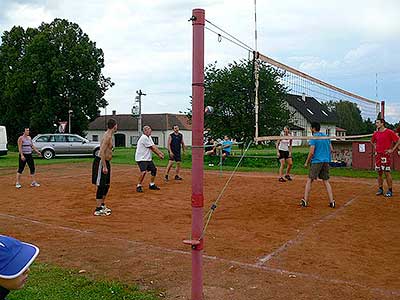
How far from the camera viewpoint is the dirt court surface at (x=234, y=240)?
5180 millimetres

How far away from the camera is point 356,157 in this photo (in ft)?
70.9

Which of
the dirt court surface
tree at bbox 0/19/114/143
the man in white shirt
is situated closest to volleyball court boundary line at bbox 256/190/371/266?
the dirt court surface

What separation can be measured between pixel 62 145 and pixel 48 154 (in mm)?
1100

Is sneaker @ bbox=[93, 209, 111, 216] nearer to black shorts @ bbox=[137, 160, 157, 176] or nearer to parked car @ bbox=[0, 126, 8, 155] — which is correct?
black shorts @ bbox=[137, 160, 157, 176]

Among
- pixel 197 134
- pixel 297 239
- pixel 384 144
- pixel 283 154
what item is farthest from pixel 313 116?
pixel 197 134

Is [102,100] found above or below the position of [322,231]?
above

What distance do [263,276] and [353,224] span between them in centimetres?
366

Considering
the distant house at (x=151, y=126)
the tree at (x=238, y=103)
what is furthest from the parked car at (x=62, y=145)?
the distant house at (x=151, y=126)

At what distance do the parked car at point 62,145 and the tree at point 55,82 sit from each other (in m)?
12.3

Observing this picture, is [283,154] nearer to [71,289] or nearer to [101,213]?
[101,213]

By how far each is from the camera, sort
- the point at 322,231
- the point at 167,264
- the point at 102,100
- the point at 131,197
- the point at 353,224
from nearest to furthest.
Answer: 1. the point at 167,264
2. the point at 322,231
3. the point at 353,224
4. the point at 131,197
5. the point at 102,100

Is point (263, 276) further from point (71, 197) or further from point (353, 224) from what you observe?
point (71, 197)

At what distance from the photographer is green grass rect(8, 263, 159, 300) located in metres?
4.70

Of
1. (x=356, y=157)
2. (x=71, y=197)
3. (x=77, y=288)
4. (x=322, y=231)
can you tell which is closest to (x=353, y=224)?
(x=322, y=231)
